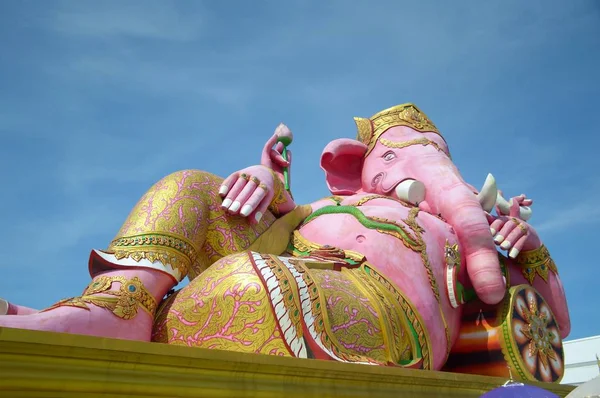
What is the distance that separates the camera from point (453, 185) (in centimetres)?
500

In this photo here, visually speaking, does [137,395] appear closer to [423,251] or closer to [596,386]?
[596,386]

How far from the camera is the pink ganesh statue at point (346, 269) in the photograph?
3252mm

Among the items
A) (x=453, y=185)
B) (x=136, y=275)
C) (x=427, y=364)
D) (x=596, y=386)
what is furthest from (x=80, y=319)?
(x=453, y=185)

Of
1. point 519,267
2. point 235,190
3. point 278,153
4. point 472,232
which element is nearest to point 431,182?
point 472,232

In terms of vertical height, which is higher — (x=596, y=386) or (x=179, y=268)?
(x=179, y=268)

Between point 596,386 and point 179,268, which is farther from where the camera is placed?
A: point 179,268

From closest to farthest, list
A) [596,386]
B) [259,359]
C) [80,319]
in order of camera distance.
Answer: [259,359] < [596,386] < [80,319]

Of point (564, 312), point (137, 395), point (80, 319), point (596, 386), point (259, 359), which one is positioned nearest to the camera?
point (137, 395)

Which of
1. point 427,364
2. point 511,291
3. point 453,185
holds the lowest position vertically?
point 427,364

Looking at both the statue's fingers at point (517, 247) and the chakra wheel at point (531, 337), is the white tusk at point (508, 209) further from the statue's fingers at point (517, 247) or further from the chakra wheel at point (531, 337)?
the chakra wheel at point (531, 337)

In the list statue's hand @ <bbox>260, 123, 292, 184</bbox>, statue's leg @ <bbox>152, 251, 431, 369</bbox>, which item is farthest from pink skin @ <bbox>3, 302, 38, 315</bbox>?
statue's hand @ <bbox>260, 123, 292, 184</bbox>

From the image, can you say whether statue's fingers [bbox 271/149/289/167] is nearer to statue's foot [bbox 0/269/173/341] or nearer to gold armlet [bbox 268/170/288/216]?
gold armlet [bbox 268/170/288/216]

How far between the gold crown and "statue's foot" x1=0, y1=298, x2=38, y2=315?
3065 mm

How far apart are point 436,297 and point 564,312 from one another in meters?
1.68
